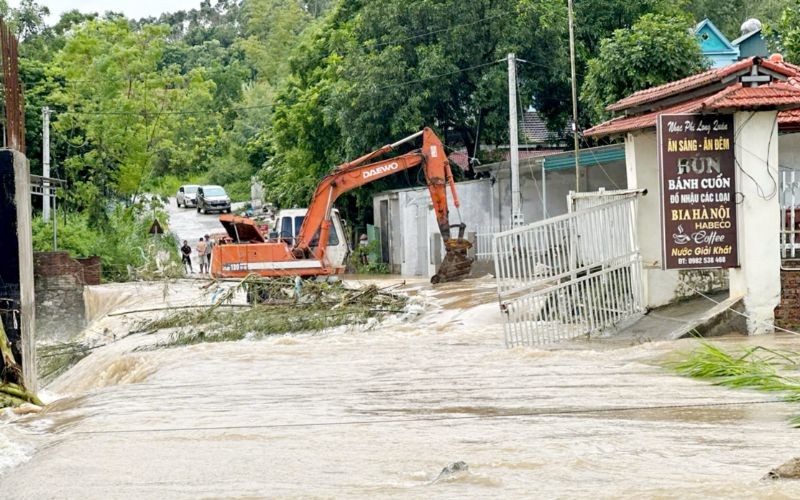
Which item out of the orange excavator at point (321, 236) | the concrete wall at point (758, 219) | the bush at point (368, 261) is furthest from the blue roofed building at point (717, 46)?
the concrete wall at point (758, 219)

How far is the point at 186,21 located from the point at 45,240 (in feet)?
384

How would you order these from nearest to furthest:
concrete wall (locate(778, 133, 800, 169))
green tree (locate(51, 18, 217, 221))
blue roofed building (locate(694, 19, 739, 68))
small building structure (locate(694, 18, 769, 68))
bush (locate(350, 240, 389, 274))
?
concrete wall (locate(778, 133, 800, 169))
bush (locate(350, 240, 389, 274))
small building structure (locate(694, 18, 769, 68))
blue roofed building (locate(694, 19, 739, 68))
green tree (locate(51, 18, 217, 221))

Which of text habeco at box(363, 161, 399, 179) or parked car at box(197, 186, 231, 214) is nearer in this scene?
text habeco at box(363, 161, 399, 179)

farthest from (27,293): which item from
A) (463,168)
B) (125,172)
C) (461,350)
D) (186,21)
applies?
(186,21)

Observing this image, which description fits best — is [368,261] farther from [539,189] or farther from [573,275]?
[573,275]

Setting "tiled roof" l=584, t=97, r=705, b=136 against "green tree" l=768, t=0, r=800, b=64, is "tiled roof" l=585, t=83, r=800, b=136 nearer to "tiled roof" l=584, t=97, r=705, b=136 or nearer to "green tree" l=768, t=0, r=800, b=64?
"tiled roof" l=584, t=97, r=705, b=136

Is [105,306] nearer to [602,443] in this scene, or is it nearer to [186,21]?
[602,443]

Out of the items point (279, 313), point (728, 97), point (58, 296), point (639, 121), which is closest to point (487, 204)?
point (58, 296)

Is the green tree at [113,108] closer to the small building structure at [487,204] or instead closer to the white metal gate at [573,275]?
the small building structure at [487,204]

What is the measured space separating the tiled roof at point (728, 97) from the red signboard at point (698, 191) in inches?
15.0

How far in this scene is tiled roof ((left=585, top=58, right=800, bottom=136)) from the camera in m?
15.2

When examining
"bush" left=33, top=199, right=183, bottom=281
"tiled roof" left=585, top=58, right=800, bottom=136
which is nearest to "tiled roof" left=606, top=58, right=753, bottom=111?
"tiled roof" left=585, top=58, right=800, bottom=136

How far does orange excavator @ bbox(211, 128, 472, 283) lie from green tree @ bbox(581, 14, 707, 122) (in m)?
5.25

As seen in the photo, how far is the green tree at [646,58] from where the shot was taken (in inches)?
1216
